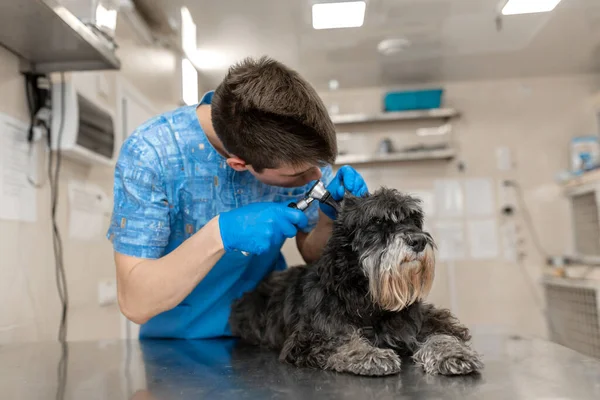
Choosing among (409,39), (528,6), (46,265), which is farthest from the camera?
(409,39)

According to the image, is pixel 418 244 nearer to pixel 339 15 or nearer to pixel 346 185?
pixel 346 185

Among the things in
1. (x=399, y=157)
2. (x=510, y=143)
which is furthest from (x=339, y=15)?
(x=510, y=143)

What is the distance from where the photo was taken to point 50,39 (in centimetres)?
192

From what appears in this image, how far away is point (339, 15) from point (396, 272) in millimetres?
2411

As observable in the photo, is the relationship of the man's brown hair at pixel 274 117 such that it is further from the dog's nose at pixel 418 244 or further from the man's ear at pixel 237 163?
the dog's nose at pixel 418 244

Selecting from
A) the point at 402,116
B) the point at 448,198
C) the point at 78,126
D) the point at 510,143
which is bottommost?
the point at 448,198

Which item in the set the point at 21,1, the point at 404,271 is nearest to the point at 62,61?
the point at 21,1

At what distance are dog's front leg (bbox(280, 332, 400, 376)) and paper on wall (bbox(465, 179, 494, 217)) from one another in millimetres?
4078

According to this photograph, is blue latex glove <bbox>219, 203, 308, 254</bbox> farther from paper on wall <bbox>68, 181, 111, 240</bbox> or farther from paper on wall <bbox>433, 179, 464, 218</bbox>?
paper on wall <bbox>433, 179, 464, 218</bbox>

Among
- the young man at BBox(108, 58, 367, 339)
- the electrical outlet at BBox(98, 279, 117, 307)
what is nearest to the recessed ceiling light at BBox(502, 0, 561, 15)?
the young man at BBox(108, 58, 367, 339)

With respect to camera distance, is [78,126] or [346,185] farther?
[78,126]

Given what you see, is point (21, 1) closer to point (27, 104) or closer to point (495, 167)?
point (27, 104)

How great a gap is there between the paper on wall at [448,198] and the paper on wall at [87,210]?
3.22m

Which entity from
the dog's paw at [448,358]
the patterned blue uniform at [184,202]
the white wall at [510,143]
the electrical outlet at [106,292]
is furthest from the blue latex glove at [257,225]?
the white wall at [510,143]
